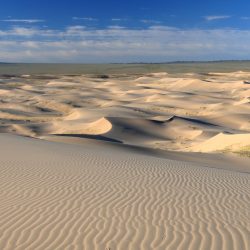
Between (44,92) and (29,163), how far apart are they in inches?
1417

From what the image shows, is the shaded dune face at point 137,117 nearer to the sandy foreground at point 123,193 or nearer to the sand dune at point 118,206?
the sandy foreground at point 123,193

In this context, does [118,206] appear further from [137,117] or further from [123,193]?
[137,117]

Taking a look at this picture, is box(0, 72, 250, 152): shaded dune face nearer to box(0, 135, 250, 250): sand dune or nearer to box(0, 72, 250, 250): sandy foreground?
box(0, 72, 250, 250): sandy foreground

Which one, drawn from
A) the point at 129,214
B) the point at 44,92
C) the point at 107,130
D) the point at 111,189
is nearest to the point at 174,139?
the point at 107,130

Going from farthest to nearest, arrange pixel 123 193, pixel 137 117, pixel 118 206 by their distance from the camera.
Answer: pixel 137 117, pixel 123 193, pixel 118 206

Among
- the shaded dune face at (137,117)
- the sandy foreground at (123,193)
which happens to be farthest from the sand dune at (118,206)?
the shaded dune face at (137,117)

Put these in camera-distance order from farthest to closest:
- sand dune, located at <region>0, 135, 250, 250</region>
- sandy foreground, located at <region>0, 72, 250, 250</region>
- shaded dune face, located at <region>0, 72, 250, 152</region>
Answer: shaded dune face, located at <region>0, 72, 250, 152</region> → sandy foreground, located at <region>0, 72, 250, 250</region> → sand dune, located at <region>0, 135, 250, 250</region>

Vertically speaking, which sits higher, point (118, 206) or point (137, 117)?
point (118, 206)

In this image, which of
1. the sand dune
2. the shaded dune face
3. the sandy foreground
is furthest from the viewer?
the shaded dune face

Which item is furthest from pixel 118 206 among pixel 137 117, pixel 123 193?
pixel 137 117

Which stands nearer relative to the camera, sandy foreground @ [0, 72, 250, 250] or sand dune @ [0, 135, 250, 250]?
sand dune @ [0, 135, 250, 250]

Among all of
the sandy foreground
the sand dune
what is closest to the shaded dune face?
the sandy foreground

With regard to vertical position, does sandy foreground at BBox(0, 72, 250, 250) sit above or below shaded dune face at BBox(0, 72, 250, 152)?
above

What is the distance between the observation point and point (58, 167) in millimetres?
12258
